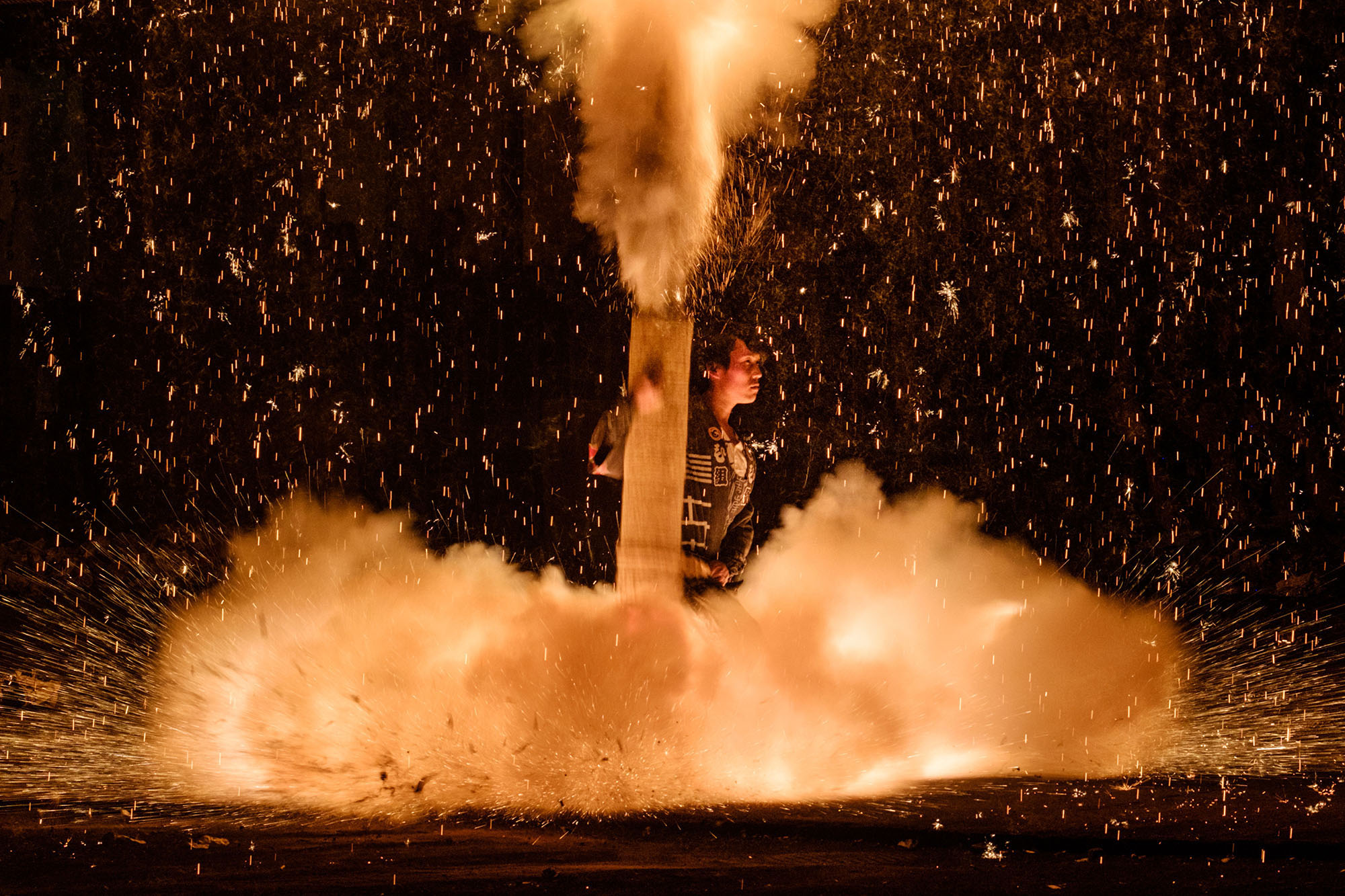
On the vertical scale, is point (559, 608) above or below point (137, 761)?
above

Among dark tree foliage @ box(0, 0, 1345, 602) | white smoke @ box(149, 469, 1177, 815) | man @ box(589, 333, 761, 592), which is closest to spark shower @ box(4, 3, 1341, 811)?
dark tree foliage @ box(0, 0, 1345, 602)

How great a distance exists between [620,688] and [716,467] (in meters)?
0.77

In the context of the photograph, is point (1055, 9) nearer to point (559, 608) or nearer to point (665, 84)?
point (665, 84)

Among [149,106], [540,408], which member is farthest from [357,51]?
[540,408]

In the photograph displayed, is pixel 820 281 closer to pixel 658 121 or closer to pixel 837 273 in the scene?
pixel 837 273

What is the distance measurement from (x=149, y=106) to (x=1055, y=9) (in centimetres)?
484

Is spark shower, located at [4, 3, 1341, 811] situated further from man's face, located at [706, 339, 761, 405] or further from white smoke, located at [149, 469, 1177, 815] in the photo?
man's face, located at [706, 339, 761, 405]

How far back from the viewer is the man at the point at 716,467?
334 centimetres

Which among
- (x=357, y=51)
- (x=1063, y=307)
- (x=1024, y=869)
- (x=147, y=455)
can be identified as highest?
(x=357, y=51)

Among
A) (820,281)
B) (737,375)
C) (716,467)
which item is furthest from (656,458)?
(820,281)

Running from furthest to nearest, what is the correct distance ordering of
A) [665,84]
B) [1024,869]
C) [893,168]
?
[893,168] < [665,84] < [1024,869]

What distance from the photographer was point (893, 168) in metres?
5.54

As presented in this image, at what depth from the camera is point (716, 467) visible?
3467 millimetres

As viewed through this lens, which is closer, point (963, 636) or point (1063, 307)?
point (963, 636)
